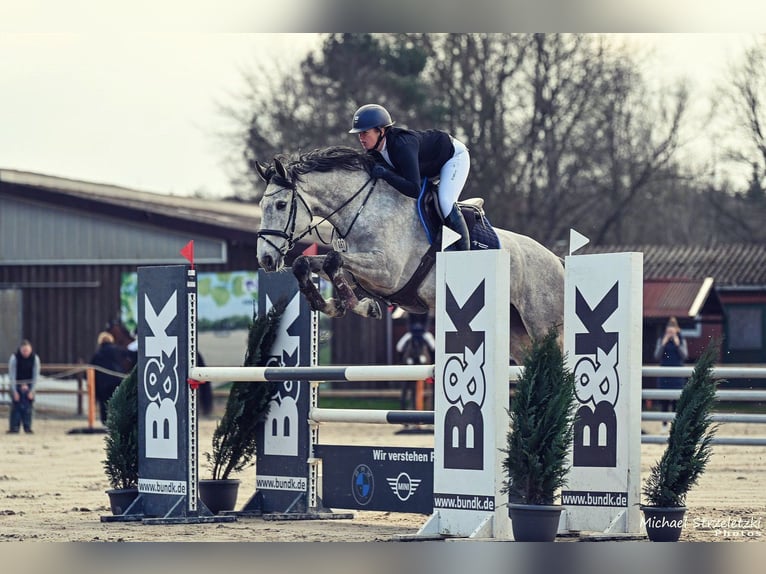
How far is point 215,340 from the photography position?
20.0 metres

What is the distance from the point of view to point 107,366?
1524 cm

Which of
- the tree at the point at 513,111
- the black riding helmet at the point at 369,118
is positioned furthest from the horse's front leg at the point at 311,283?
the tree at the point at 513,111

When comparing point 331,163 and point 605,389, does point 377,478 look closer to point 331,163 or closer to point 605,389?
point 605,389

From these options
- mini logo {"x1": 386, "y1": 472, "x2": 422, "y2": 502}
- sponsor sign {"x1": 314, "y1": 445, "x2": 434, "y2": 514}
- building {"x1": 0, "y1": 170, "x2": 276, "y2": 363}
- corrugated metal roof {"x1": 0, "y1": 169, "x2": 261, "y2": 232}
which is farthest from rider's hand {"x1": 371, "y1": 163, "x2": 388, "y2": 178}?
building {"x1": 0, "y1": 170, "x2": 276, "y2": 363}

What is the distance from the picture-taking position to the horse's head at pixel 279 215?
5898 millimetres

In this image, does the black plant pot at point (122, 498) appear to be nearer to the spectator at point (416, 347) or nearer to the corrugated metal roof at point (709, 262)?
the spectator at point (416, 347)

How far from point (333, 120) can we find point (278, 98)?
1.28m

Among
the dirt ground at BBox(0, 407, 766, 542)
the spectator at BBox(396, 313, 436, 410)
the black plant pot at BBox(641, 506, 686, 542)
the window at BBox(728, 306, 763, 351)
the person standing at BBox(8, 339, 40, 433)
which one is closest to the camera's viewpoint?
the black plant pot at BBox(641, 506, 686, 542)

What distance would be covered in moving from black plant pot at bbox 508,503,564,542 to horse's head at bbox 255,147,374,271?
175cm

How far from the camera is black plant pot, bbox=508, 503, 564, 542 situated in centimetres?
486

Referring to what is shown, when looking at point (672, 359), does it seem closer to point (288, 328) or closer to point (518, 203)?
point (288, 328)

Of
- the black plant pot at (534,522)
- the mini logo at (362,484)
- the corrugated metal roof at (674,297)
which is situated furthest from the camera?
the corrugated metal roof at (674,297)

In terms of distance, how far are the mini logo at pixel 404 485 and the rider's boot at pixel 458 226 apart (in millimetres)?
1111

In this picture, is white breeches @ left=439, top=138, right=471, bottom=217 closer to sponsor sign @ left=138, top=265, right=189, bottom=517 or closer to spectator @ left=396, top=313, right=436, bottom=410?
sponsor sign @ left=138, top=265, right=189, bottom=517
